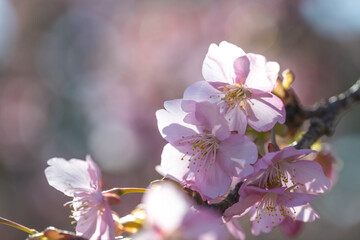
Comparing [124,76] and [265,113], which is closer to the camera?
[265,113]

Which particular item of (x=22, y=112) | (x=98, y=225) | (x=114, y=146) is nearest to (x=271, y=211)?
(x=98, y=225)

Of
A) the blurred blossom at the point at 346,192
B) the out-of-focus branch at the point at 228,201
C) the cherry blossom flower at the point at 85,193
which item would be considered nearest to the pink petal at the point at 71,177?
the cherry blossom flower at the point at 85,193

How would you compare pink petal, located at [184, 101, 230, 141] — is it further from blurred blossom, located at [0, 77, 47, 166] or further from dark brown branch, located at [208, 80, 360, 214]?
blurred blossom, located at [0, 77, 47, 166]

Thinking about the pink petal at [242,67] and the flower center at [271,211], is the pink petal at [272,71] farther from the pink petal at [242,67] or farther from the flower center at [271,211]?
the flower center at [271,211]

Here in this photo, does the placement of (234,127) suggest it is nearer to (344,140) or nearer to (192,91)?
(192,91)

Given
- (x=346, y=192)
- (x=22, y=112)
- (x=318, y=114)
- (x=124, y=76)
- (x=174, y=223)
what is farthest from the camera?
(x=346, y=192)

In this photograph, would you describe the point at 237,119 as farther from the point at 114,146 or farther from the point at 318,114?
the point at 114,146
